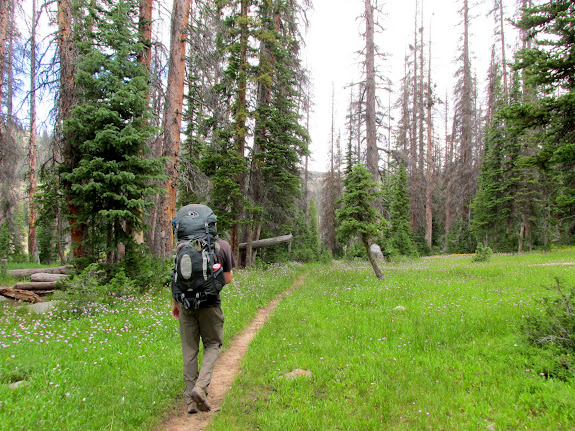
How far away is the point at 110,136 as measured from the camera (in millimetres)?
7477

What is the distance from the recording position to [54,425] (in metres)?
2.97

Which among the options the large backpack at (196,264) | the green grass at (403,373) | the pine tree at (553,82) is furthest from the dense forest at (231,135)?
the large backpack at (196,264)

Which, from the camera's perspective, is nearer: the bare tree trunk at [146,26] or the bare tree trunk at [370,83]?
the bare tree trunk at [146,26]

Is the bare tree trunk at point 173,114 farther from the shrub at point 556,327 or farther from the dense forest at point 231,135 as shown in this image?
the shrub at point 556,327

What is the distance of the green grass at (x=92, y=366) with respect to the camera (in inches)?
125

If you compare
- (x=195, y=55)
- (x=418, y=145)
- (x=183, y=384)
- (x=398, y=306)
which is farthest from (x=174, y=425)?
(x=418, y=145)

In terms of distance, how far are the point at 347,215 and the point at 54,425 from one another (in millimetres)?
9321

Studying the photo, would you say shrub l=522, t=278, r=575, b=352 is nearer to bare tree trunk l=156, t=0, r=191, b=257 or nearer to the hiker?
the hiker

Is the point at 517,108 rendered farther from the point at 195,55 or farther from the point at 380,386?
the point at 195,55

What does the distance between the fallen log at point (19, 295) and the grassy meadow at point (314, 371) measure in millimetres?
1037

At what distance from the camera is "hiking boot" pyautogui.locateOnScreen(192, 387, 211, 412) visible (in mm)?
3445

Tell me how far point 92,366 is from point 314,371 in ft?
9.72

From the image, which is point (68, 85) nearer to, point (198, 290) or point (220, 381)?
point (198, 290)

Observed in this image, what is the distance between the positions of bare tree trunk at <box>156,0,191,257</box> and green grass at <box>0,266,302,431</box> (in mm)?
3377
